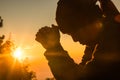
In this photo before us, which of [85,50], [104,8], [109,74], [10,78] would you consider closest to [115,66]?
[109,74]

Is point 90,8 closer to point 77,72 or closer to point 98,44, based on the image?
point 98,44


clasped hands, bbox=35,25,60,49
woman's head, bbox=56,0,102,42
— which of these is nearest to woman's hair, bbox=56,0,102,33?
woman's head, bbox=56,0,102,42

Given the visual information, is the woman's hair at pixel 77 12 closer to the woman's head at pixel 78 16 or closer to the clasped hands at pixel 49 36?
the woman's head at pixel 78 16

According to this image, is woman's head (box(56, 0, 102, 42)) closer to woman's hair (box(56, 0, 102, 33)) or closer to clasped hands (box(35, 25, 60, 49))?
woman's hair (box(56, 0, 102, 33))

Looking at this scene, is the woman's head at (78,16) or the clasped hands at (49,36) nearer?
the woman's head at (78,16)

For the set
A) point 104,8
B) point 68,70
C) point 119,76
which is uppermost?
point 104,8

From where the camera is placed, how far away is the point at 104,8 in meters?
4.90

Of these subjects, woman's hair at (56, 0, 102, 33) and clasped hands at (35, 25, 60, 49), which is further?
clasped hands at (35, 25, 60, 49)

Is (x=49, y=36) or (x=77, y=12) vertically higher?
(x=77, y=12)

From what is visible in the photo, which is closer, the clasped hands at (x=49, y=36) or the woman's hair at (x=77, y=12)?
the woman's hair at (x=77, y=12)

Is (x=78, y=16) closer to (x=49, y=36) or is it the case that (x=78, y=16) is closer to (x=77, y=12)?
(x=77, y=12)

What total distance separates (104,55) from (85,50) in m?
1.42

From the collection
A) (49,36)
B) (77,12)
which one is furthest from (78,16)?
(49,36)

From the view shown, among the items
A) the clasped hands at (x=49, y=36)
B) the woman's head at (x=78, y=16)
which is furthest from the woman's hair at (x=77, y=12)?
the clasped hands at (x=49, y=36)
